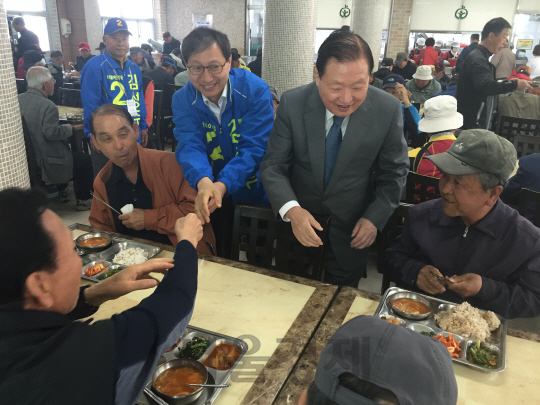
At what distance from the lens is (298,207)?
1760mm

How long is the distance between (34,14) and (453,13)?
453 inches

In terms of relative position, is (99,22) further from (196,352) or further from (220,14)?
(196,352)

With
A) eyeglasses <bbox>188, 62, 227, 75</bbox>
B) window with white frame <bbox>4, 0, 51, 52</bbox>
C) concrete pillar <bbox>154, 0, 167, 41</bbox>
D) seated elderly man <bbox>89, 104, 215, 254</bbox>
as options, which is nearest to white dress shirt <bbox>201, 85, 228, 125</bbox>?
eyeglasses <bbox>188, 62, 227, 75</bbox>

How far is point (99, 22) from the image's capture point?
1266cm

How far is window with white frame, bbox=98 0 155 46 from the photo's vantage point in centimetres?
1338

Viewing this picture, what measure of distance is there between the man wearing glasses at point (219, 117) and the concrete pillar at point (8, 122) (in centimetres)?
80

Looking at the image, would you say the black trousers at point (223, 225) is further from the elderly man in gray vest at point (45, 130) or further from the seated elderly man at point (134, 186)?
the elderly man in gray vest at point (45, 130)

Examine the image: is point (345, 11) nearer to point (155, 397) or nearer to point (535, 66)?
point (535, 66)

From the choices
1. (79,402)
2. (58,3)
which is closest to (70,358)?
(79,402)

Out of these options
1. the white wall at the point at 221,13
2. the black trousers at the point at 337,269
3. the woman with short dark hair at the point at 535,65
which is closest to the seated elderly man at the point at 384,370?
the black trousers at the point at 337,269

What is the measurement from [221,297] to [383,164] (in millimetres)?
984

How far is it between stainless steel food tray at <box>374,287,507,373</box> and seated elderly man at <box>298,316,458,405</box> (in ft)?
2.25

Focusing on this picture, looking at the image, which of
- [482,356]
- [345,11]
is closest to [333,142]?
[482,356]

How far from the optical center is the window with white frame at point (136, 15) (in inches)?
527
